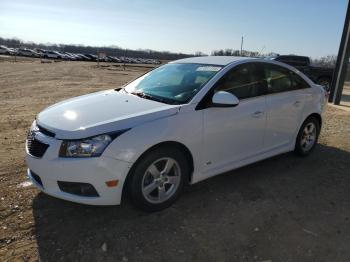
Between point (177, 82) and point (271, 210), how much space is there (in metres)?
1.92

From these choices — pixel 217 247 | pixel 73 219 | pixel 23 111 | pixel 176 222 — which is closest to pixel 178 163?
pixel 176 222

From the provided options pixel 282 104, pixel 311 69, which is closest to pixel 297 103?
pixel 282 104

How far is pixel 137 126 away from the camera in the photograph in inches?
139

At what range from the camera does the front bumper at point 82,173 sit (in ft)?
11.0

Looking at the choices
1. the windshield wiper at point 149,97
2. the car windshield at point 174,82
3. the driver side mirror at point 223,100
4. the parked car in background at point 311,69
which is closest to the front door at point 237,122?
the driver side mirror at point 223,100

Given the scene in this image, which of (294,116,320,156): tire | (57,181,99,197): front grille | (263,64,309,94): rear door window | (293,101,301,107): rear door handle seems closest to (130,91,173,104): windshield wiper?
(57,181,99,197): front grille

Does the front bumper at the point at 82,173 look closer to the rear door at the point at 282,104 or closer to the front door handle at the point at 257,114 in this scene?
the front door handle at the point at 257,114

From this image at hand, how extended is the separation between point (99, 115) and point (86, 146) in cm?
49

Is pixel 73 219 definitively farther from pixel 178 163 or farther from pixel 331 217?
pixel 331 217

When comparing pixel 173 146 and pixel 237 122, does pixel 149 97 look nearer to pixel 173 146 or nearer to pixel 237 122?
pixel 173 146

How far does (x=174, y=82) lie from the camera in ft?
15.2

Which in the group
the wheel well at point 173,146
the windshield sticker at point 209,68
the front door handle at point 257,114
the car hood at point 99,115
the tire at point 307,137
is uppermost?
the windshield sticker at point 209,68

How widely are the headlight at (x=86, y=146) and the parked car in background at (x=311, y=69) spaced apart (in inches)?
635

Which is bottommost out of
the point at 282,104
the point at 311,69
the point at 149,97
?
the point at 311,69
